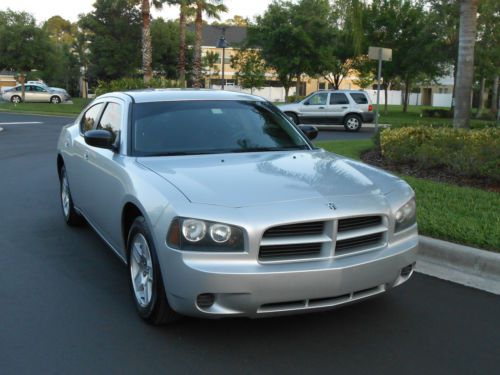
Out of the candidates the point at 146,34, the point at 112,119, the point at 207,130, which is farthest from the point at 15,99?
the point at 207,130

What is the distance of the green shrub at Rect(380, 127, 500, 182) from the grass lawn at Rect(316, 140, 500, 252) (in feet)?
1.79

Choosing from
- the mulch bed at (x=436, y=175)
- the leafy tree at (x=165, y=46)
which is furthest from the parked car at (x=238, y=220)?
the leafy tree at (x=165, y=46)

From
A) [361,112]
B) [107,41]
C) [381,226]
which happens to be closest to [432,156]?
[381,226]

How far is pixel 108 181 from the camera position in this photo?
4.73m

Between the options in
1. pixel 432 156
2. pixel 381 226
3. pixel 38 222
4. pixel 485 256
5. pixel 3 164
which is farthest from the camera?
pixel 3 164

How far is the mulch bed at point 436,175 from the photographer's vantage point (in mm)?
8258

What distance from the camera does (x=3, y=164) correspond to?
A: 12.2m

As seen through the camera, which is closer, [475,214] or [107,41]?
[475,214]

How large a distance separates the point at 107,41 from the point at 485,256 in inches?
1835

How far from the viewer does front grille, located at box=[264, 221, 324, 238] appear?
135 inches

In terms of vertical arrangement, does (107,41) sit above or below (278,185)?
above

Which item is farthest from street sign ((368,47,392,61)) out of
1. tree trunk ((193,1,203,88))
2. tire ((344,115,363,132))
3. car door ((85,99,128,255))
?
tree trunk ((193,1,203,88))

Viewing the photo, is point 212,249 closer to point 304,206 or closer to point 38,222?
point 304,206

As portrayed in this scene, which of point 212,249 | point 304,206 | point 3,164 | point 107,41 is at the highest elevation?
point 107,41
